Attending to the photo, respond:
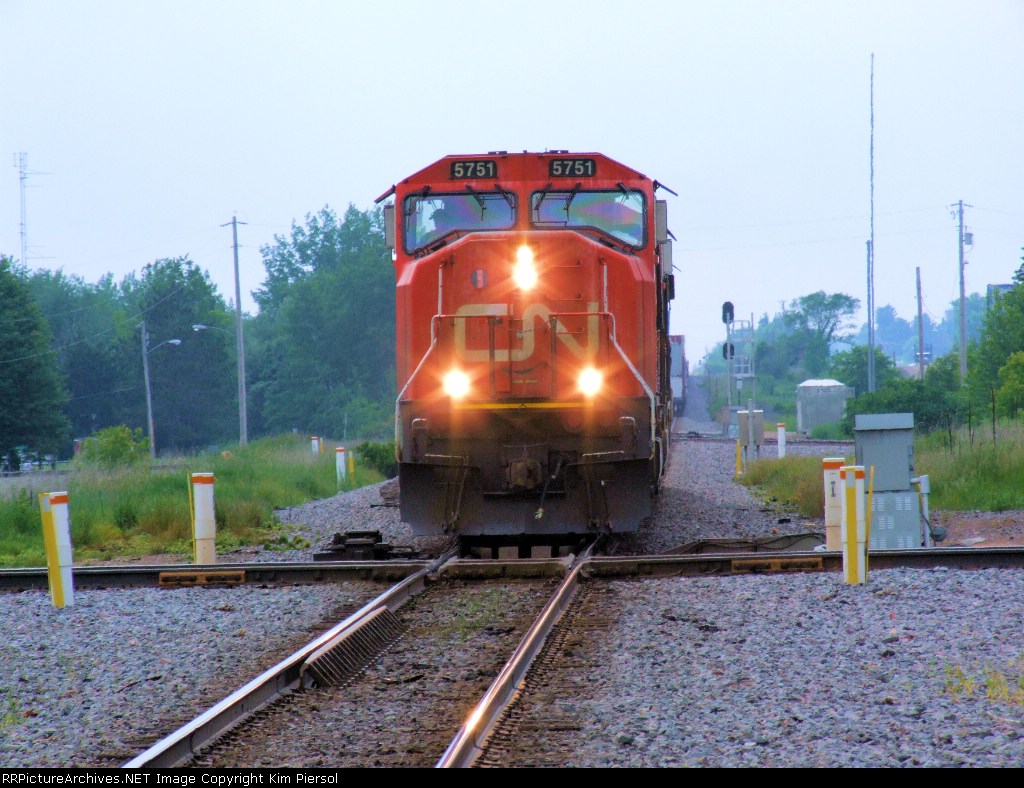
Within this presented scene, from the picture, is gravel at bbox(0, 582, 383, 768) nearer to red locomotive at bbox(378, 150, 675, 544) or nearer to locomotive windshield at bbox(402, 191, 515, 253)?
red locomotive at bbox(378, 150, 675, 544)

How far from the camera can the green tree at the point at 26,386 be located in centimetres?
4484

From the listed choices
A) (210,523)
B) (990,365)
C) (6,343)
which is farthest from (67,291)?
(210,523)

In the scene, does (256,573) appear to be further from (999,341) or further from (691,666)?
(999,341)

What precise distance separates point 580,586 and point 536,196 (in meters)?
3.69

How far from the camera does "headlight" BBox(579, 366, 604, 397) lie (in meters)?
9.38

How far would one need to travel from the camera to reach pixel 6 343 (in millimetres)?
45688

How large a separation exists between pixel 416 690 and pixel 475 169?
5.94 meters

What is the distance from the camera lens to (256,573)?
859cm

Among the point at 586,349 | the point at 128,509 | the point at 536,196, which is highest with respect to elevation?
the point at 536,196

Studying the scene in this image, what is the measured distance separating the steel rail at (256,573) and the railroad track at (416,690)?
498mm

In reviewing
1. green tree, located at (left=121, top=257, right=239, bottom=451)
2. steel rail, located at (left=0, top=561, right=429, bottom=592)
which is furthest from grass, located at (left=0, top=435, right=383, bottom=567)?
green tree, located at (left=121, top=257, right=239, bottom=451)

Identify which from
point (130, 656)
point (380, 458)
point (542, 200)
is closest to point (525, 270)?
point (542, 200)

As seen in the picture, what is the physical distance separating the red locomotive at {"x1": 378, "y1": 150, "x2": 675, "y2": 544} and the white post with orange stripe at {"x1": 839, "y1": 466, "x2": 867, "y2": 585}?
6.40ft
